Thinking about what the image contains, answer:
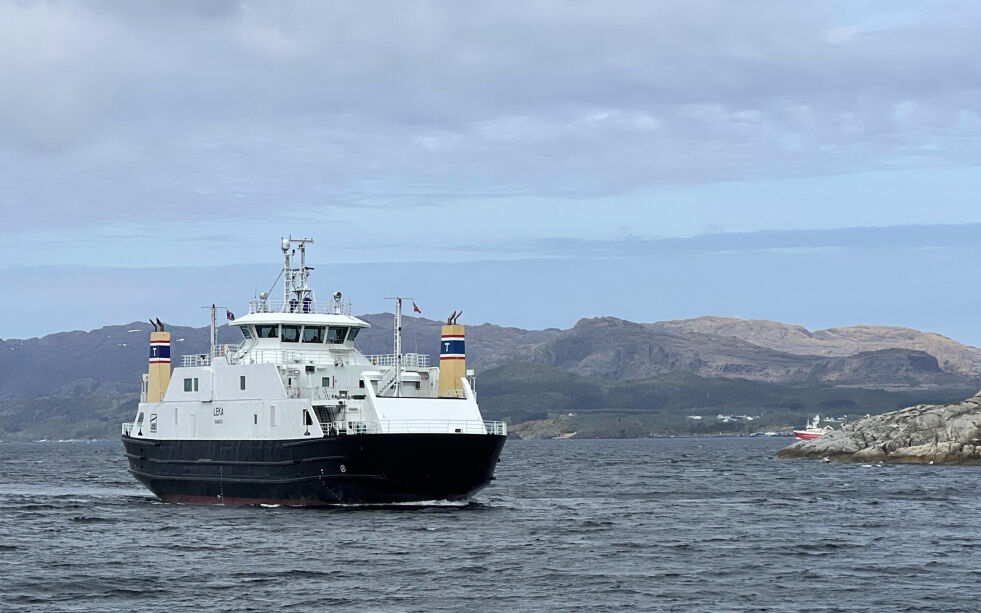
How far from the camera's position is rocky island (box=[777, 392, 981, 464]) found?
335ft

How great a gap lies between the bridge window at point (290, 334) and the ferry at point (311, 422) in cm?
5

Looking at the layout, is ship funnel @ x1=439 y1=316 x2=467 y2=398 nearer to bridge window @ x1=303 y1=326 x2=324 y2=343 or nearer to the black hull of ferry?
the black hull of ferry

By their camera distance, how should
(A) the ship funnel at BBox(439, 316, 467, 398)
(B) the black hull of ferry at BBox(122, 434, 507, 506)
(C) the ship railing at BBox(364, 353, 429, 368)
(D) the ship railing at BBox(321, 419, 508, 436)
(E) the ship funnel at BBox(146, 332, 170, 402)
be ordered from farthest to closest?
1. (E) the ship funnel at BBox(146, 332, 170, 402)
2. (C) the ship railing at BBox(364, 353, 429, 368)
3. (A) the ship funnel at BBox(439, 316, 467, 398)
4. (D) the ship railing at BBox(321, 419, 508, 436)
5. (B) the black hull of ferry at BBox(122, 434, 507, 506)

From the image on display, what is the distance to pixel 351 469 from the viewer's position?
50969 mm

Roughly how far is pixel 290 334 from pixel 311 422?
6028mm

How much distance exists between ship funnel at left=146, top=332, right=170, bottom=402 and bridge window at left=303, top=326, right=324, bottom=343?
10.1m

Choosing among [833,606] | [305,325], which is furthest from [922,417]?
[833,606]

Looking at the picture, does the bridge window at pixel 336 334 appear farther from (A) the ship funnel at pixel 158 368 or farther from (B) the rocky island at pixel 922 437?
(B) the rocky island at pixel 922 437

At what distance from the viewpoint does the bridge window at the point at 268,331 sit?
189 ft

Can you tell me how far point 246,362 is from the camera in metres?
56.5

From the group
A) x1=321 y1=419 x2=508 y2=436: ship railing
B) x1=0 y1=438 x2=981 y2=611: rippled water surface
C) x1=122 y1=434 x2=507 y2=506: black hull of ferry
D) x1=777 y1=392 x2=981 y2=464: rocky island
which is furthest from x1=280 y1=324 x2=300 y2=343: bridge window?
x1=777 y1=392 x2=981 y2=464: rocky island

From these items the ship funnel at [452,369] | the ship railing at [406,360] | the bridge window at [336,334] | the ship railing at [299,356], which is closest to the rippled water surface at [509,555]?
the ship funnel at [452,369]

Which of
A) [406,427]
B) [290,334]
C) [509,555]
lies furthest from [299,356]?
[509,555]

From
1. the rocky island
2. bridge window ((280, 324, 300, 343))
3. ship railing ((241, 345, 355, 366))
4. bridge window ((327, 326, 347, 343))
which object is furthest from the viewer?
the rocky island
